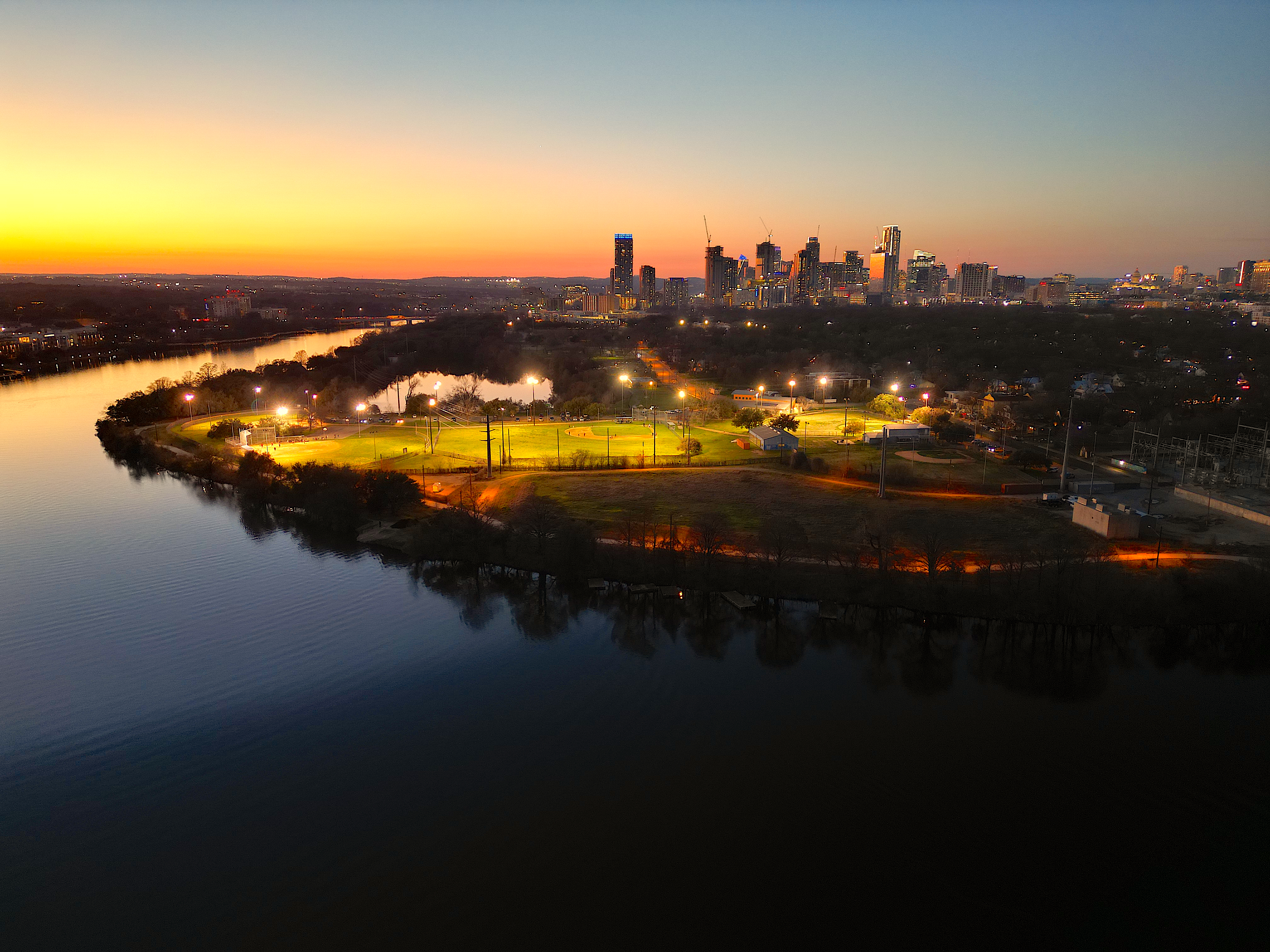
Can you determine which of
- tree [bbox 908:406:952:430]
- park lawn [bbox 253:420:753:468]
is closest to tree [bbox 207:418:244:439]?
park lawn [bbox 253:420:753:468]

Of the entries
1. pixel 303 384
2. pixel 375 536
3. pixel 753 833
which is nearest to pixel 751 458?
pixel 375 536

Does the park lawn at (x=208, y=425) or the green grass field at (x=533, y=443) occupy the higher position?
the green grass field at (x=533, y=443)

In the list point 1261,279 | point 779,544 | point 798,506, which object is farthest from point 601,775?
point 1261,279

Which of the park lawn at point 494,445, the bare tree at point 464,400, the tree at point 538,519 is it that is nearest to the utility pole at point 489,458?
the park lawn at point 494,445

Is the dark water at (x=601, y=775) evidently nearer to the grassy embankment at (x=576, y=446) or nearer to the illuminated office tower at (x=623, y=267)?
the grassy embankment at (x=576, y=446)

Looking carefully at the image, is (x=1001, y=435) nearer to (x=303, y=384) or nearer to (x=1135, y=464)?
(x=1135, y=464)

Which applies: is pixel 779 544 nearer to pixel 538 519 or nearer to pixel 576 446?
pixel 538 519
